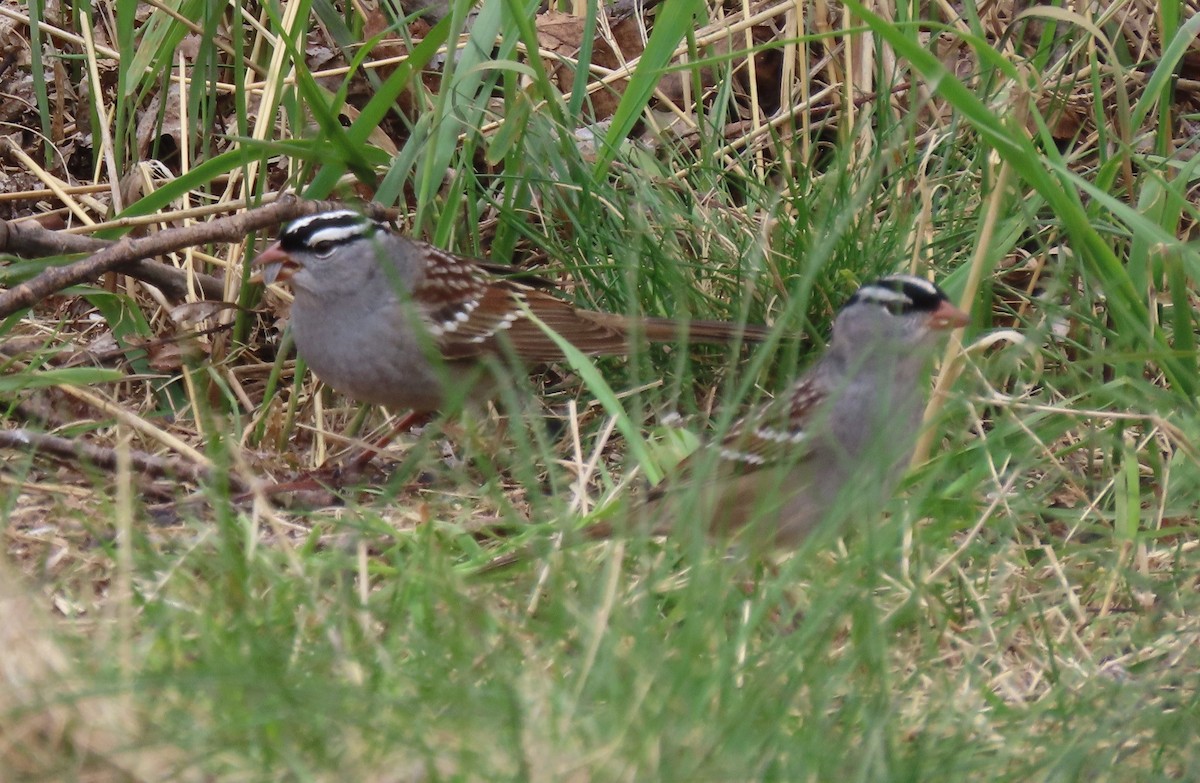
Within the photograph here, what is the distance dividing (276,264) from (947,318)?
187cm

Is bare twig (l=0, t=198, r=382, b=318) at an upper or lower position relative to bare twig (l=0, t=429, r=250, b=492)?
upper

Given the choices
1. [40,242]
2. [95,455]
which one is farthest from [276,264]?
[95,455]

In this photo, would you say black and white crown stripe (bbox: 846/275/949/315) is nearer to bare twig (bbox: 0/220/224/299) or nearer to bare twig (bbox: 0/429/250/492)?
bare twig (bbox: 0/429/250/492)

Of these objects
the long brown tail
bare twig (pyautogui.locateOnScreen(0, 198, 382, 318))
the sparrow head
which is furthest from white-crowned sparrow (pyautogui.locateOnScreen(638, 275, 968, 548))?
bare twig (pyautogui.locateOnScreen(0, 198, 382, 318))

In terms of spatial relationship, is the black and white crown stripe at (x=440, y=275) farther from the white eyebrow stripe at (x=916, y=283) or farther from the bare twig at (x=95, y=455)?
the white eyebrow stripe at (x=916, y=283)

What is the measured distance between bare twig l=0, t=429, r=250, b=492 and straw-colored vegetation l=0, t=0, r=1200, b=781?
0.05ft

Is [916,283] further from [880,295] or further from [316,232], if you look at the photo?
[316,232]

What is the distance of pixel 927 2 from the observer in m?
5.18

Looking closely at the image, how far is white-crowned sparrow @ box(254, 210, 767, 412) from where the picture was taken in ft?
13.5

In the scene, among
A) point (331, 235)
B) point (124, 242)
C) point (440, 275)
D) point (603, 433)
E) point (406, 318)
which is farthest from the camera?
point (440, 275)

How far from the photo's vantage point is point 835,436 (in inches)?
129

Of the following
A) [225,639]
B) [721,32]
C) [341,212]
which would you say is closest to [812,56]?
[721,32]

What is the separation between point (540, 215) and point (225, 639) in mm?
2510

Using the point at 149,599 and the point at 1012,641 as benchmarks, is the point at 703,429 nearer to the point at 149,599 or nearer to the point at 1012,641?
the point at 1012,641
